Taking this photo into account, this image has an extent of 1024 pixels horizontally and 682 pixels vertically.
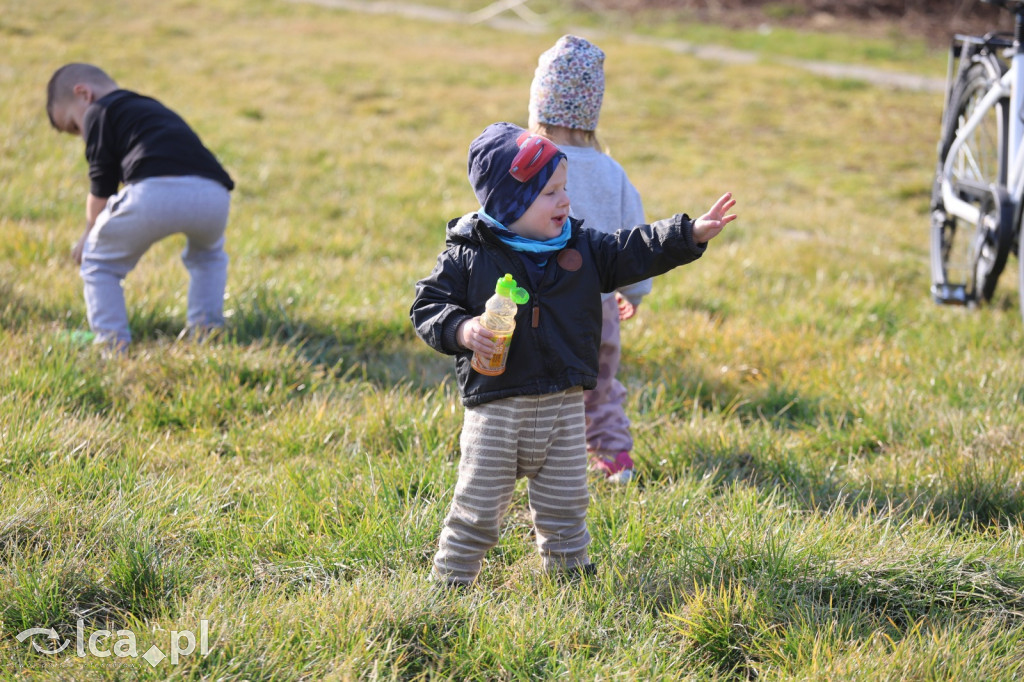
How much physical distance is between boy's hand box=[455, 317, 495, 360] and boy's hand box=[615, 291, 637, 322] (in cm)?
122

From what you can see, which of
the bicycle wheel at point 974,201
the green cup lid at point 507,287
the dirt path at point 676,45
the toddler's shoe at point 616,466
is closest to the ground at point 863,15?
the dirt path at point 676,45

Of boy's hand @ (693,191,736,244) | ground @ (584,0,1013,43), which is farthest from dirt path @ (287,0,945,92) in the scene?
boy's hand @ (693,191,736,244)

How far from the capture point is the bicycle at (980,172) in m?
5.05

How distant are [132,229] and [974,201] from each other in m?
4.81

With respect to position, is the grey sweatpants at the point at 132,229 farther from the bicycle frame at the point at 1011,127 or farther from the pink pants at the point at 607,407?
the bicycle frame at the point at 1011,127

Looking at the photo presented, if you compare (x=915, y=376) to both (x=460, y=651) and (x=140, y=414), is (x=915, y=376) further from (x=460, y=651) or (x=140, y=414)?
(x=140, y=414)

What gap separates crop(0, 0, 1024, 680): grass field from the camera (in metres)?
2.45

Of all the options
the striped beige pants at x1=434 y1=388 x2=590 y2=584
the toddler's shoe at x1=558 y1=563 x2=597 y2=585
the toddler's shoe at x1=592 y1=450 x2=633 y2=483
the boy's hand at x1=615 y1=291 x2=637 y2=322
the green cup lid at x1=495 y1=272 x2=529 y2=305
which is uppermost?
the green cup lid at x1=495 y1=272 x2=529 y2=305

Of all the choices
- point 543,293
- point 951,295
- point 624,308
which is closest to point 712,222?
point 543,293

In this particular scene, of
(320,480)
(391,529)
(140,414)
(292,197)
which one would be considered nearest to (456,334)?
→ (391,529)

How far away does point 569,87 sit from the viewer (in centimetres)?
336

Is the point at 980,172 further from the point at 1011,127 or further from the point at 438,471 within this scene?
the point at 438,471

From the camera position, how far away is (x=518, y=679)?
2.35m

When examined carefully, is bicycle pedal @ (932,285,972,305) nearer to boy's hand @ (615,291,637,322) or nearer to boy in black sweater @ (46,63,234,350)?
boy's hand @ (615,291,637,322)
